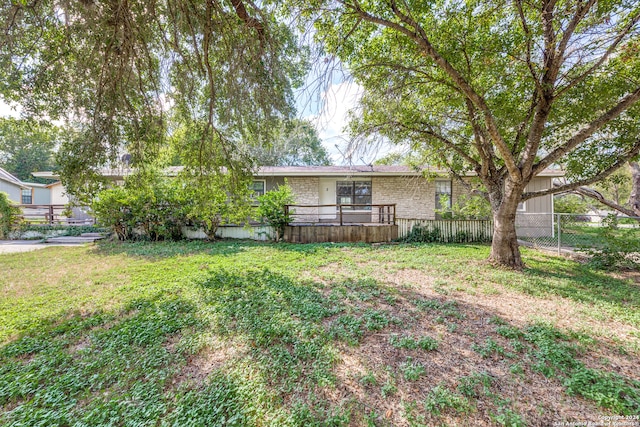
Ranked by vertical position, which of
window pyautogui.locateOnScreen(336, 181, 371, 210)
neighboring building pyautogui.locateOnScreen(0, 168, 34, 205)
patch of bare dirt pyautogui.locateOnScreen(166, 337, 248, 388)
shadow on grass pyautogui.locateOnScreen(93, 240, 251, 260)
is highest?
neighboring building pyautogui.locateOnScreen(0, 168, 34, 205)

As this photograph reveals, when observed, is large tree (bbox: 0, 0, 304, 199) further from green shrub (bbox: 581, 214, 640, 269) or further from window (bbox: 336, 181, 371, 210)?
green shrub (bbox: 581, 214, 640, 269)

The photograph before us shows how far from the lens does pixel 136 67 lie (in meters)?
4.45

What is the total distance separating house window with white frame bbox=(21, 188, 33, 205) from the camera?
18984 mm

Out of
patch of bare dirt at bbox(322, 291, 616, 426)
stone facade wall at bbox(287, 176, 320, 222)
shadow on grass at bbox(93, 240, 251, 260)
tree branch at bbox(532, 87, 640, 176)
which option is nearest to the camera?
patch of bare dirt at bbox(322, 291, 616, 426)

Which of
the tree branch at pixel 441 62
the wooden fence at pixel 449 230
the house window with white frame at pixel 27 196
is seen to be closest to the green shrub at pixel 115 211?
the tree branch at pixel 441 62

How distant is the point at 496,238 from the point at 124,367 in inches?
272

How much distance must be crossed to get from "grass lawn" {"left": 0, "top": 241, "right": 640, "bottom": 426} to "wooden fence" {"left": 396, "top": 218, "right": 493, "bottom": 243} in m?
4.13

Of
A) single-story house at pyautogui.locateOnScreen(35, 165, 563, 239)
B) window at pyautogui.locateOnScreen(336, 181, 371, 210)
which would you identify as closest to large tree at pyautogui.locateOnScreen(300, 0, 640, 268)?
single-story house at pyautogui.locateOnScreen(35, 165, 563, 239)

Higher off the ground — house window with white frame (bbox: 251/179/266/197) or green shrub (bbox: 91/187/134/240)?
house window with white frame (bbox: 251/179/266/197)

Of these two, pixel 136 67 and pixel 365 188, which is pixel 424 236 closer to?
pixel 365 188

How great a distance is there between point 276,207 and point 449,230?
20.7 feet

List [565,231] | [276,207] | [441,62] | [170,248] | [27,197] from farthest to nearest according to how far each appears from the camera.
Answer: [27,197] < [565,231] < [276,207] < [170,248] < [441,62]

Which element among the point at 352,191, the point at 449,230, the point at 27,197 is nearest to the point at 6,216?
the point at 27,197

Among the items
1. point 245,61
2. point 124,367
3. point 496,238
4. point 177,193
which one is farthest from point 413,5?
point 177,193
